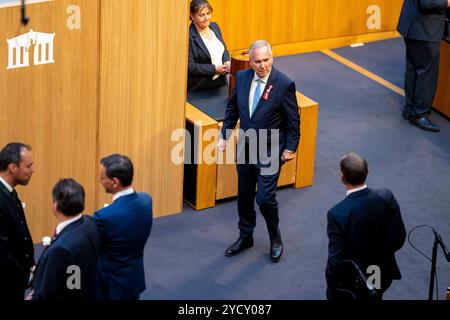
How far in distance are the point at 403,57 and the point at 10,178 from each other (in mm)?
6651

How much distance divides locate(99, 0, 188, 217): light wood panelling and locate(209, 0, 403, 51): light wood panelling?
301 centimetres

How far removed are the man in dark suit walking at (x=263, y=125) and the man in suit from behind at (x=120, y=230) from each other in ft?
5.46

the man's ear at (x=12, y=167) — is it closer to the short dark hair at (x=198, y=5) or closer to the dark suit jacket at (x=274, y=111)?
the dark suit jacket at (x=274, y=111)

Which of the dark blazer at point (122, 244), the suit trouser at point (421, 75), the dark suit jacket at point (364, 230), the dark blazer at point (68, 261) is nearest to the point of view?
the dark blazer at point (68, 261)

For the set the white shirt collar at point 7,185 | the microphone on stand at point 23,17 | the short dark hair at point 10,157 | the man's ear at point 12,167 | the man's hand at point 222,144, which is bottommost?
the man's hand at point 222,144

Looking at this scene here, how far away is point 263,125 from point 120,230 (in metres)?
1.92

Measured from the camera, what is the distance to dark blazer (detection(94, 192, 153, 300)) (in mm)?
5457

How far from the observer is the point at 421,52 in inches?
374

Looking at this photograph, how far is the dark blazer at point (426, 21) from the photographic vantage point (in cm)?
928

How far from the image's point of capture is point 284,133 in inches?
283

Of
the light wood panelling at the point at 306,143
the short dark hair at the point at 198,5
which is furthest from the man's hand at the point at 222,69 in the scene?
the light wood panelling at the point at 306,143

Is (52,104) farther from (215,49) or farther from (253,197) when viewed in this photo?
(215,49)

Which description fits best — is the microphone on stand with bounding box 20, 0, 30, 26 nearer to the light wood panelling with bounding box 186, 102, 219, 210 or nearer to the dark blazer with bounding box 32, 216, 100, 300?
the light wood panelling with bounding box 186, 102, 219, 210
